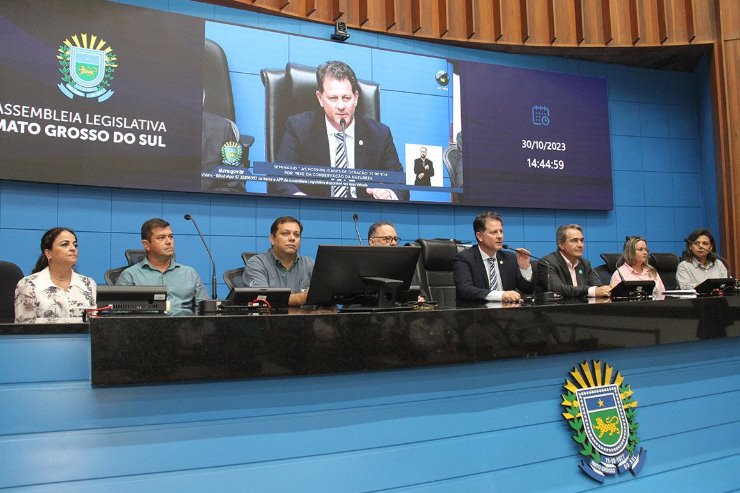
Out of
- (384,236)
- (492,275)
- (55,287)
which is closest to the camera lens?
(55,287)

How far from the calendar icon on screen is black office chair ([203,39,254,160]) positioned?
8.10 ft

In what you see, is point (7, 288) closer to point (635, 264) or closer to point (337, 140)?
point (337, 140)

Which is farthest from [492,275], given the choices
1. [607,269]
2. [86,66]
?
[86,66]

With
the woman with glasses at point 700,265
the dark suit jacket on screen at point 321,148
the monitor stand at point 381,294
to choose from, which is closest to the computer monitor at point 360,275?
the monitor stand at point 381,294

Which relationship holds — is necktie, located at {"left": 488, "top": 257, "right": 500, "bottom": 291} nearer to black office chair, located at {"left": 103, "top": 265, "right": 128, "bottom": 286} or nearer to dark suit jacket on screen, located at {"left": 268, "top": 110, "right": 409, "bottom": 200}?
dark suit jacket on screen, located at {"left": 268, "top": 110, "right": 409, "bottom": 200}

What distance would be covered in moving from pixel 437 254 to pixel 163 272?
1638 mm

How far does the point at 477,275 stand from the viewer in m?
3.46

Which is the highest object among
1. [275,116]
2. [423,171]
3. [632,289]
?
[275,116]

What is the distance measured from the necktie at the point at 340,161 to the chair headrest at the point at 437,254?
2.92 feet

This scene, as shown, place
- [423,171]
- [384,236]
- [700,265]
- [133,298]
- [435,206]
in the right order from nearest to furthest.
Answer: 1. [133,298]
2. [384,236]
3. [700,265]
4. [423,171]
5. [435,206]

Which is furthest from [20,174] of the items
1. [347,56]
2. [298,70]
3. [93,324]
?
[93,324]

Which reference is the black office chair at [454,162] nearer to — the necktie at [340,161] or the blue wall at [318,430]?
the necktie at [340,161]

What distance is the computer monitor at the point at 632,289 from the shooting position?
2.83 metres

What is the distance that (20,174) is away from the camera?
369cm
